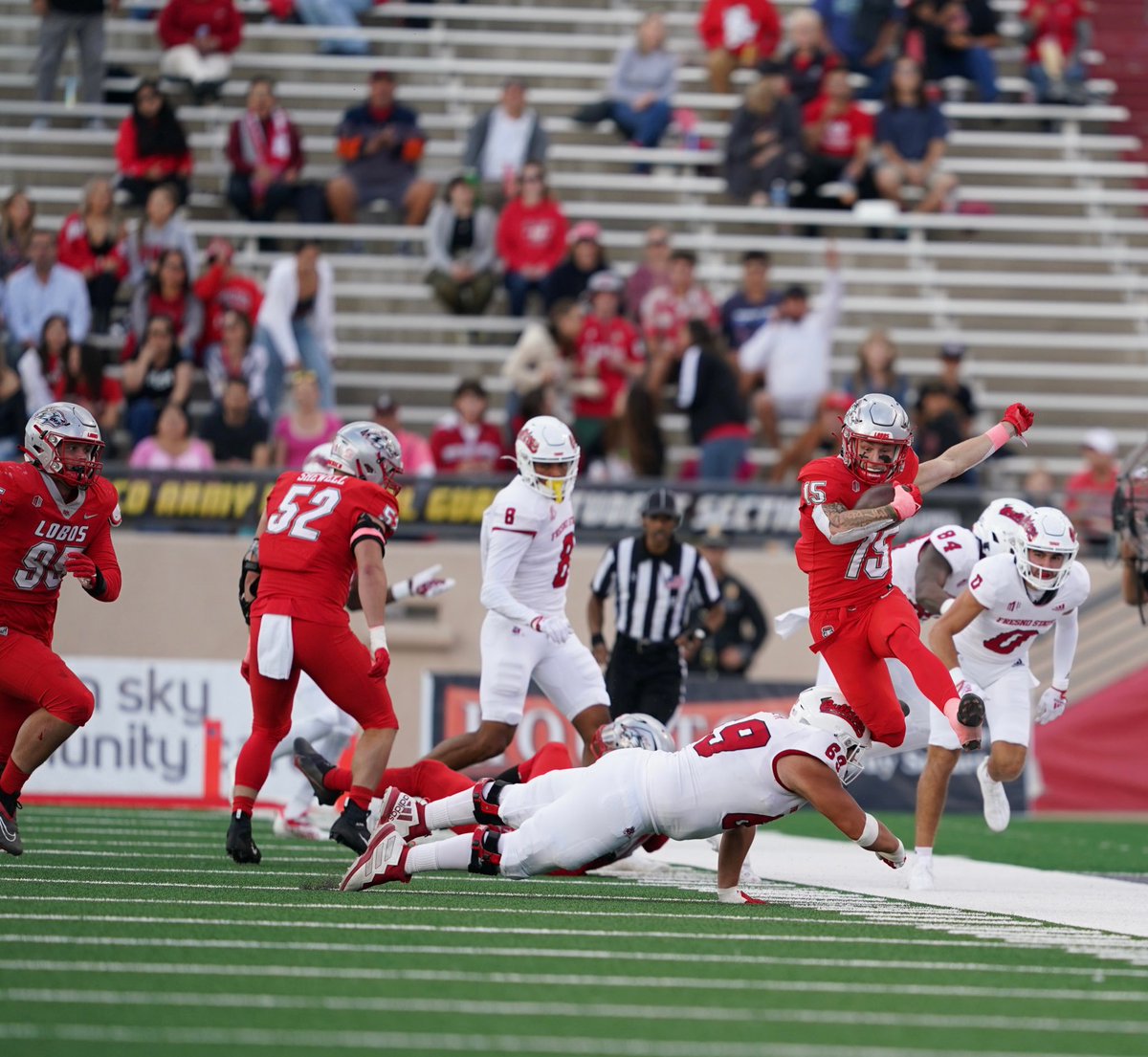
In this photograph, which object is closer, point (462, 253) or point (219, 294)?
point (219, 294)

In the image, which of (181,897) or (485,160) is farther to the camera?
(485,160)

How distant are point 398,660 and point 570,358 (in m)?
2.79

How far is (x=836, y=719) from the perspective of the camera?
7410mm

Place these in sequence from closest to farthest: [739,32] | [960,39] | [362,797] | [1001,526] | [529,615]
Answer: [362,797]
[1001,526]
[529,615]
[739,32]
[960,39]

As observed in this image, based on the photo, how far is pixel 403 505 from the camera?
15.0 metres

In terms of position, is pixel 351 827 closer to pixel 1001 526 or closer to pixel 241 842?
pixel 241 842

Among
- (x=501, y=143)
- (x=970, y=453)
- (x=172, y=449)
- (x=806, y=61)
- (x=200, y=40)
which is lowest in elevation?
(x=172, y=449)

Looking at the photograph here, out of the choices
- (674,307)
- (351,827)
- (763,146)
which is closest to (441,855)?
(351,827)

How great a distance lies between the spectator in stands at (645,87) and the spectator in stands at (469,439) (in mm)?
4522

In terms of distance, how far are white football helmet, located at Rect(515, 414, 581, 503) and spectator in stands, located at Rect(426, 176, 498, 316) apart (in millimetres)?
7077

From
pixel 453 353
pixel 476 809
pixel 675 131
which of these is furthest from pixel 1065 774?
pixel 476 809

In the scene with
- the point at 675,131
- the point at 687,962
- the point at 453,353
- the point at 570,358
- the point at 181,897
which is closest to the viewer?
the point at 687,962

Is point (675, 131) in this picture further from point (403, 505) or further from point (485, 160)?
point (403, 505)

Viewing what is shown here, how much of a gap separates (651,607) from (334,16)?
9.96 meters
